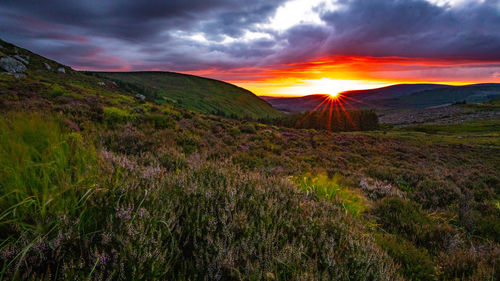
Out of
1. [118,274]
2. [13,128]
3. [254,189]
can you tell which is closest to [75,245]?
[118,274]

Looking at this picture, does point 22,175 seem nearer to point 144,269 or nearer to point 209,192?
point 144,269

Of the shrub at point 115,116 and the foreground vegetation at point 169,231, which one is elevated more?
the shrub at point 115,116

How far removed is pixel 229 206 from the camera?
238cm

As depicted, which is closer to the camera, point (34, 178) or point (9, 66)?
point (34, 178)

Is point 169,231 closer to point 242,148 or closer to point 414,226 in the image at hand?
point 414,226

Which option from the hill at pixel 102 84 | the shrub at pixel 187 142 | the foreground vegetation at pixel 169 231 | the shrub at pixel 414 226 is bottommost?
the shrub at pixel 414 226

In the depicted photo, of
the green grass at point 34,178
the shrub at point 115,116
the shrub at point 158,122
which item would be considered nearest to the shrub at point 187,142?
the shrub at point 158,122

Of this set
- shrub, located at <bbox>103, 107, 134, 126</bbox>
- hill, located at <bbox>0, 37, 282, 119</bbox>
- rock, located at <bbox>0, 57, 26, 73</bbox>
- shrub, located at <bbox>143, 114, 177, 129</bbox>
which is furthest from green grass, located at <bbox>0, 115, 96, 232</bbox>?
rock, located at <bbox>0, 57, 26, 73</bbox>

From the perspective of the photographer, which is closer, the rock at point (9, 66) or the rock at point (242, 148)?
the rock at point (242, 148)

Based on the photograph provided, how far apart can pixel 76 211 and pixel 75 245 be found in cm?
43

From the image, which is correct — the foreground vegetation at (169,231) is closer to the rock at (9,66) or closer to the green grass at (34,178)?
the green grass at (34,178)

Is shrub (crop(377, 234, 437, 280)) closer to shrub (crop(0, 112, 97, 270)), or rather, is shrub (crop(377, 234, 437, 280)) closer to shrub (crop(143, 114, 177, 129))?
shrub (crop(0, 112, 97, 270))

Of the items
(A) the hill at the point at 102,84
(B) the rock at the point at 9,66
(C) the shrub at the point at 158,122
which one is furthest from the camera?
(B) the rock at the point at 9,66

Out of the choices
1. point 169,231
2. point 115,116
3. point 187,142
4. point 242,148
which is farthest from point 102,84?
point 169,231
